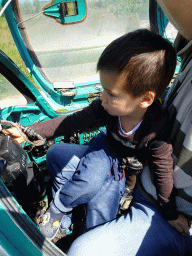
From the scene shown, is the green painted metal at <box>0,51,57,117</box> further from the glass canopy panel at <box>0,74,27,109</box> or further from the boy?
the boy

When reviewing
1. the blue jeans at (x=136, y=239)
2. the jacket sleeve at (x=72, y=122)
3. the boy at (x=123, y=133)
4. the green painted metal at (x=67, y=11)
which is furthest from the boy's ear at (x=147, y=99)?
the green painted metal at (x=67, y=11)

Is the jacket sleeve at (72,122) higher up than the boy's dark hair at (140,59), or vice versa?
the boy's dark hair at (140,59)

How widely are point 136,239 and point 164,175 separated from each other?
0.31m

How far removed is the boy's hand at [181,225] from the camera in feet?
2.84

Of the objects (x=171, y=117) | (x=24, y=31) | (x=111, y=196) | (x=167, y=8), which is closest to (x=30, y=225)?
(x=111, y=196)

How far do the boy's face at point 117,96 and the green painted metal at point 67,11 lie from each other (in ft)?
3.25

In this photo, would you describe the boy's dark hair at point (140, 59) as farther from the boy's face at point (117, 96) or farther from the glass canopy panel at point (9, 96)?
the glass canopy panel at point (9, 96)

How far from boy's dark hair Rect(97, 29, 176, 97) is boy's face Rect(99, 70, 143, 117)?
0.02 m

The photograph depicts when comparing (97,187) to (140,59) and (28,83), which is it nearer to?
(140,59)

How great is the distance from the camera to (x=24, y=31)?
152 centimetres

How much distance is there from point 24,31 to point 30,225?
1.46m

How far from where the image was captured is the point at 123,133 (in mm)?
985

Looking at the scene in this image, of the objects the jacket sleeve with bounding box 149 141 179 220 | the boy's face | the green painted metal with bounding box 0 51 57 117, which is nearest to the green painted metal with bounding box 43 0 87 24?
the green painted metal with bounding box 0 51 57 117

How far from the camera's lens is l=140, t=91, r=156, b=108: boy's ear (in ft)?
2.81
